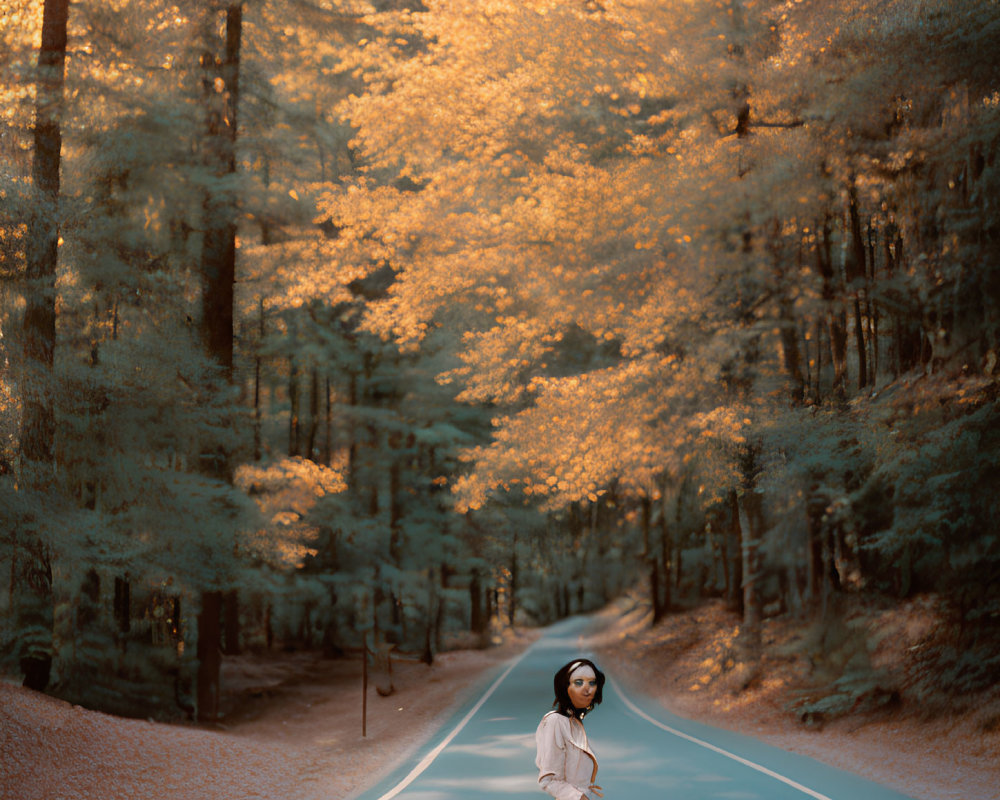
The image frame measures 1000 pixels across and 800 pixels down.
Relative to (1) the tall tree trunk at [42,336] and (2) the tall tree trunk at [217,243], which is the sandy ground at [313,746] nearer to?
(1) the tall tree trunk at [42,336]

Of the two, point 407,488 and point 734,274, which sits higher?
point 734,274

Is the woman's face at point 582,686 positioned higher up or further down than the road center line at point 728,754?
higher up

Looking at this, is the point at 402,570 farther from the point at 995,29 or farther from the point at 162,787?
the point at 995,29

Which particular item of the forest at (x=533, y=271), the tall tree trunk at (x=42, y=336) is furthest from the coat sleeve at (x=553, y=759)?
the tall tree trunk at (x=42, y=336)

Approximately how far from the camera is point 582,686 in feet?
14.4

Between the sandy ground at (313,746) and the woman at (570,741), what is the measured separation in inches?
247

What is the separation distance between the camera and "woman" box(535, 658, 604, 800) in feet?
14.3

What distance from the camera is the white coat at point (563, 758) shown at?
14.2 feet

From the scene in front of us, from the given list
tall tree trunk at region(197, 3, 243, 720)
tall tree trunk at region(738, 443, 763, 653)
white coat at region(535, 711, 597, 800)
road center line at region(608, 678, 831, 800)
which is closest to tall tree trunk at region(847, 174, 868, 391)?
tall tree trunk at region(738, 443, 763, 653)

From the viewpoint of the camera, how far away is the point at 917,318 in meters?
14.1

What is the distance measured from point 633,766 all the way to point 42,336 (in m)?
9.60

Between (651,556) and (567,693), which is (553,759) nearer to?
(567,693)

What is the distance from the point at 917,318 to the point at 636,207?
5007 mm

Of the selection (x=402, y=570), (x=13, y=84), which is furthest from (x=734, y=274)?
(x=402, y=570)
